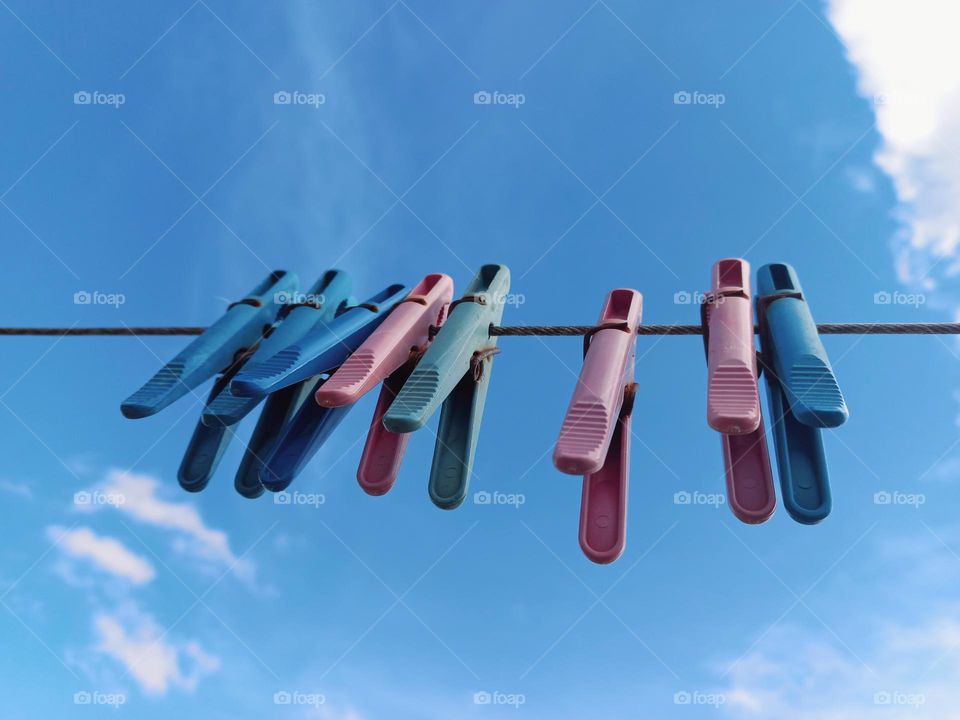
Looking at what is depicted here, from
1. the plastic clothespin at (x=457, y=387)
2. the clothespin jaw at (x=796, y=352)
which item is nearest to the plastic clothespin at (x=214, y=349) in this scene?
the plastic clothespin at (x=457, y=387)

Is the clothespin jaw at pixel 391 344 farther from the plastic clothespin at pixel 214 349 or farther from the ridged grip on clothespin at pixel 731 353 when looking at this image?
the ridged grip on clothespin at pixel 731 353

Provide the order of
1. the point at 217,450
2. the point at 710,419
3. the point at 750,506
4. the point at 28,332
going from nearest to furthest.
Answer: the point at 710,419, the point at 750,506, the point at 217,450, the point at 28,332

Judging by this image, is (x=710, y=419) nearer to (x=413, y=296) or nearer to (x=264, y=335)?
(x=413, y=296)

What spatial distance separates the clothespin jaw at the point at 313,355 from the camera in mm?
2331

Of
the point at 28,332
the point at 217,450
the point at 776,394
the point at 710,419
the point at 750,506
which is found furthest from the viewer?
the point at 28,332

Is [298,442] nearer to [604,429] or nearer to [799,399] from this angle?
[604,429]

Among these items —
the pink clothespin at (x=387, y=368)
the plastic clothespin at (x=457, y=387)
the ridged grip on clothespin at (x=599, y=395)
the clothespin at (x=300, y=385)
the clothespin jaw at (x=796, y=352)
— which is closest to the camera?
the ridged grip on clothespin at (x=599, y=395)

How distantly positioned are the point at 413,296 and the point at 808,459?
1496 millimetres

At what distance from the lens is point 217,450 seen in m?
2.86

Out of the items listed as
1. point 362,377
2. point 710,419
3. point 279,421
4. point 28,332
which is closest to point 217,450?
point 279,421

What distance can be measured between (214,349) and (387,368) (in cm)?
84

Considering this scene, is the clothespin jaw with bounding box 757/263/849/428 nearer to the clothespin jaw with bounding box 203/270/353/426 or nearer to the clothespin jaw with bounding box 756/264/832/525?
the clothespin jaw with bounding box 756/264/832/525

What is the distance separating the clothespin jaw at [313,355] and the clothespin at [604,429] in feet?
2.89

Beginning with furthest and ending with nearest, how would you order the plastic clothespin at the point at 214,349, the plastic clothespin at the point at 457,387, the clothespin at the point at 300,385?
the plastic clothespin at the point at 214,349 < the clothespin at the point at 300,385 < the plastic clothespin at the point at 457,387
